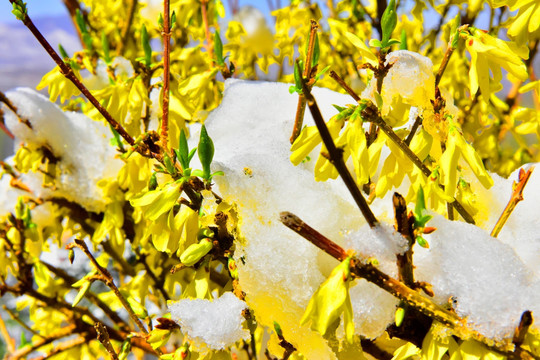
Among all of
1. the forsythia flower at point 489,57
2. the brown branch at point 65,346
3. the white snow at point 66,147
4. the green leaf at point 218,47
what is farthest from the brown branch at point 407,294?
the brown branch at point 65,346

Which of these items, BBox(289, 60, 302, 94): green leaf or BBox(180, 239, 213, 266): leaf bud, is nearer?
BBox(289, 60, 302, 94): green leaf

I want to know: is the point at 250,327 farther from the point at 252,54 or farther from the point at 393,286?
the point at 252,54

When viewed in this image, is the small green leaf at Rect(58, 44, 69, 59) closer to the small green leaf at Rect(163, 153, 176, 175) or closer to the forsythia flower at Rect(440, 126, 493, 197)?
the small green leaf at Rect(163, 153, 176, 175)

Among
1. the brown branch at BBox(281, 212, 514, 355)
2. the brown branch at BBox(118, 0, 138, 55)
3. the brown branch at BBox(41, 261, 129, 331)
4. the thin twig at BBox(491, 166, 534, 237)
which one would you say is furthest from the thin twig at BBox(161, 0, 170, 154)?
the brown branch at BBox(118, 0, 138, 55)

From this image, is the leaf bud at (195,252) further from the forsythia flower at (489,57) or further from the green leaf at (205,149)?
the forsythia flower at (489,57)

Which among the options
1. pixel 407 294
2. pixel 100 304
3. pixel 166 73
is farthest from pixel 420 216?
pixel 100 304

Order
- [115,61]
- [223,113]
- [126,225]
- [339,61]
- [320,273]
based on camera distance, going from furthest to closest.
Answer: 1. [339,61]
2. [126,225]
3. [115,61]
4. [223,113]
5. [320,273]

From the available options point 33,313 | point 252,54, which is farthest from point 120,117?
point 252,54
